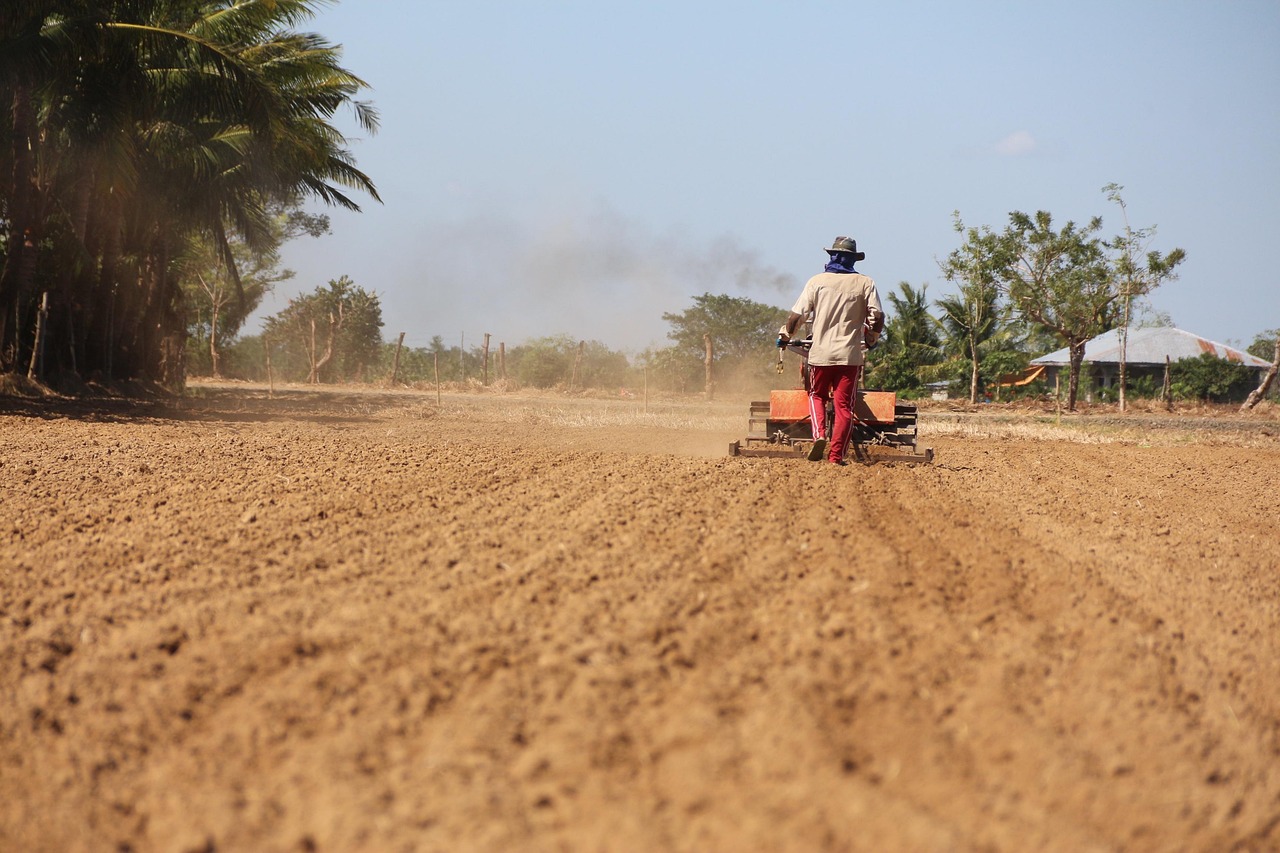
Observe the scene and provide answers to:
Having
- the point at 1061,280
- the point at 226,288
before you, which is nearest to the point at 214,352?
the point at 226,288

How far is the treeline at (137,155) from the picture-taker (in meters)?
16.1

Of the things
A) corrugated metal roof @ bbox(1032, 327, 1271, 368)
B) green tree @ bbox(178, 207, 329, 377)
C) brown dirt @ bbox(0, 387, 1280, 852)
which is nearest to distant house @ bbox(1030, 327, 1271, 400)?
corrugated metal roof @ bbox(1032, 327, 1271, 368)

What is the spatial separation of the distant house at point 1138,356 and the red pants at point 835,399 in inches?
1567

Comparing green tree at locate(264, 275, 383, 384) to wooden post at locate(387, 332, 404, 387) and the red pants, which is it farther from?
the red pants

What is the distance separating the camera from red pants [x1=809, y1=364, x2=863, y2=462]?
28.2ft

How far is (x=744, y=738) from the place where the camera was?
8.42 feet

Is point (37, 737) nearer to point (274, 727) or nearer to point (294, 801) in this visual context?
point (274, 727)

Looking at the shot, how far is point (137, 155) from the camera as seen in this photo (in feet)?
66.6

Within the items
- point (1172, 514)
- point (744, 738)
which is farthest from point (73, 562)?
point (1172, 514)

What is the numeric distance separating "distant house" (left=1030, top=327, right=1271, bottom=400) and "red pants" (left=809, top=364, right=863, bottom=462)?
39.8 metres

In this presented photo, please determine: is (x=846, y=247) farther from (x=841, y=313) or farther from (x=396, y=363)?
(x=396, y=363)

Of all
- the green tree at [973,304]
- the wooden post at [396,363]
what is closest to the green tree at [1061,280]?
the green tree at [973,304]

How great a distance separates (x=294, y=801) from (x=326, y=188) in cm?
2374

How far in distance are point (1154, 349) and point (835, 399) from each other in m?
47.8
